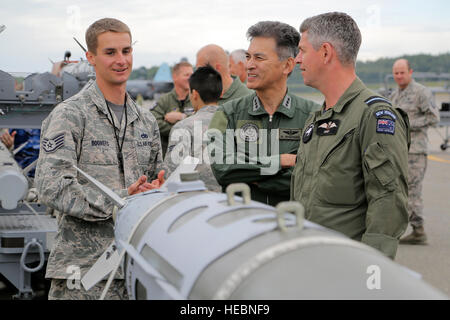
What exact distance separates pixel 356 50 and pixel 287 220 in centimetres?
142

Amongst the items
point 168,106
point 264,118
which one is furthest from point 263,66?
point 168,106

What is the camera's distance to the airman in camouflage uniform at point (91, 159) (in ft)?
9.84

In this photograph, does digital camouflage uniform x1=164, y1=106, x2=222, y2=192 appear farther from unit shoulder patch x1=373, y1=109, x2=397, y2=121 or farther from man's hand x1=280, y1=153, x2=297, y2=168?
unit shoulder patch x1=373, y1=109, x2=397, y2=121

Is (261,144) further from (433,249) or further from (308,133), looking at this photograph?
(433,249)

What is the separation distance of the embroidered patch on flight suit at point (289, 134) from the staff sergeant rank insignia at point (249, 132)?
0.15 meters

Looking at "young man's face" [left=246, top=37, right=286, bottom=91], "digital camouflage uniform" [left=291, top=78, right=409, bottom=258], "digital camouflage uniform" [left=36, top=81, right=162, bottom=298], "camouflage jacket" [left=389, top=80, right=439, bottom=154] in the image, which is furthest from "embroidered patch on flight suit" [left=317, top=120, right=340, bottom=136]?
"camouflage jacket" [left=389, top=80, right=439, bottom=154]

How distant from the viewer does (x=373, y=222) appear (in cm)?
250

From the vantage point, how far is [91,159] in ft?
10.4

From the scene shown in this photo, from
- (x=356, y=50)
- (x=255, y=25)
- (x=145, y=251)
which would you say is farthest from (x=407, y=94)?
(x=145, y=251)

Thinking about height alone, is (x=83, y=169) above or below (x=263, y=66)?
below

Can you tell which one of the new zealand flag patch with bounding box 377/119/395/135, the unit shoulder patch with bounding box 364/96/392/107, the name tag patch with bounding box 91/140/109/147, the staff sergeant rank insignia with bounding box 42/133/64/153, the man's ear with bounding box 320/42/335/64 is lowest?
the name tag patch with bounding box 91/140/109/147

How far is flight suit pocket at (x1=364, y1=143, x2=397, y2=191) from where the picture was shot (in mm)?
2496

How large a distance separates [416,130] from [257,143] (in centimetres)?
529
